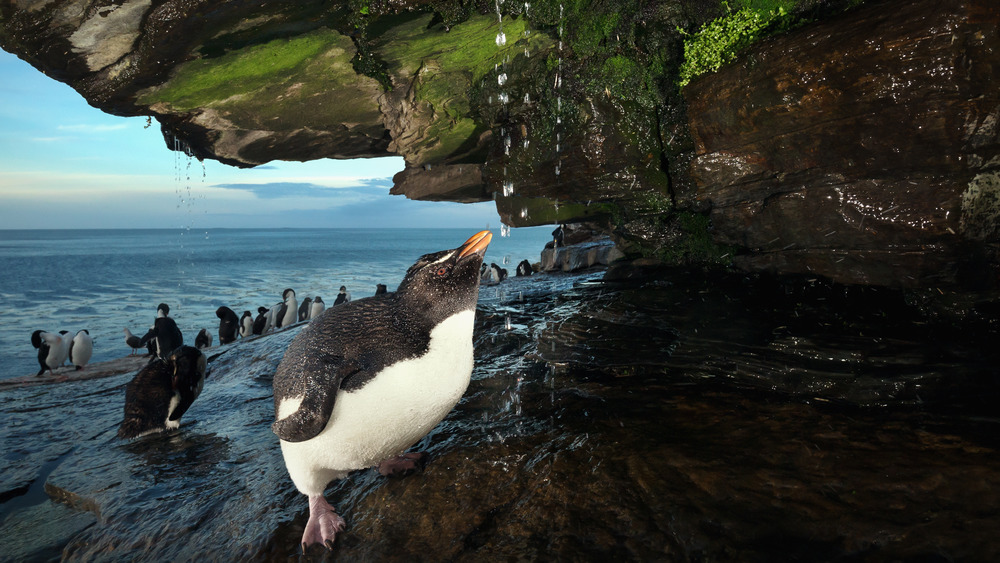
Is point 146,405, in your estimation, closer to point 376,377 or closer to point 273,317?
point 376,377

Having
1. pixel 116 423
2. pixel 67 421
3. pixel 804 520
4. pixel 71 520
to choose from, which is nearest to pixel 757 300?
pixel 804 520

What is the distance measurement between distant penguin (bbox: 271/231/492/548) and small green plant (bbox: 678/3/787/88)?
4552mm

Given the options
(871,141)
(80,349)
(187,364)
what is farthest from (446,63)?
(80,349)

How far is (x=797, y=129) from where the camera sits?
5.04 metres

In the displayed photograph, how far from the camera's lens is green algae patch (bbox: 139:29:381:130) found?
7246mm

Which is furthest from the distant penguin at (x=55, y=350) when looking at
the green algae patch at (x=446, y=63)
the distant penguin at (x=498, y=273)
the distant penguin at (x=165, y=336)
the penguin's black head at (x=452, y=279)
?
the penguin's black head at (x=452, y=279)

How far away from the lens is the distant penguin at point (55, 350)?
11.2 metres

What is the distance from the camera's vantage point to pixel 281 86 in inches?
319

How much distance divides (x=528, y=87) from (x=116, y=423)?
22.4 ft

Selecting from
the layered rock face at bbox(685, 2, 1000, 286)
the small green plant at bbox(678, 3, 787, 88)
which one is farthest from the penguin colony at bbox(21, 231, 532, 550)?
the small green plant at bbox(678, 3, 787, 88)

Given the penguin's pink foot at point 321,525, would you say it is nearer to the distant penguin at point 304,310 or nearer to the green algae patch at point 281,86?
the green algae patch at point 281,86

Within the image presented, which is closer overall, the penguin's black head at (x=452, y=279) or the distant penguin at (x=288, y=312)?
the penguin's black head at (x=452, y=279)

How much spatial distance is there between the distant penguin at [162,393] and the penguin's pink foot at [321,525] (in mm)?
3278

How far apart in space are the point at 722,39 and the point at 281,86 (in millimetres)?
6466
